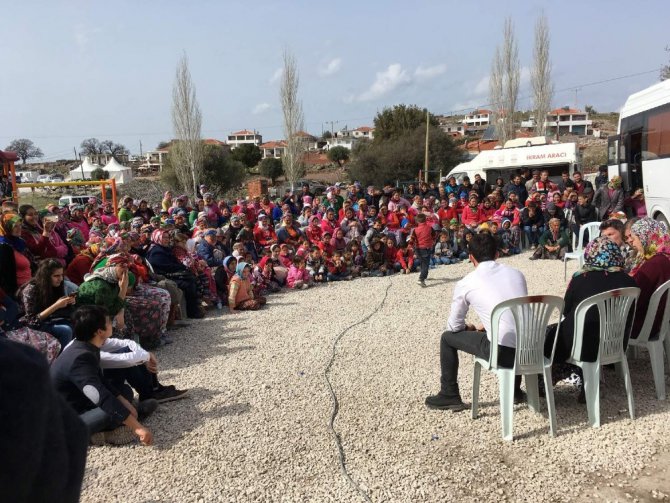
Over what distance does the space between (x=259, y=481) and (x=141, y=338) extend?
3232mm

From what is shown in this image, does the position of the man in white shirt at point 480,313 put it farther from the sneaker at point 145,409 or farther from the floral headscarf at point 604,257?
the sneaker at point 145,409

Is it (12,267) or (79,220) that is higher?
(79,220)

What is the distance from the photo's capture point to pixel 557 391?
423 cm

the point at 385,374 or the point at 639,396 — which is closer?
the point at 639,396

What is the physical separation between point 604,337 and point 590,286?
37cm

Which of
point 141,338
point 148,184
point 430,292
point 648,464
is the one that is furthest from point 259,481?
point 148,184

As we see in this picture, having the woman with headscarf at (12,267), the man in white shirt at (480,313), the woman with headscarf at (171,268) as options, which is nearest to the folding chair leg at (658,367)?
the man in white shirt at (480,313)

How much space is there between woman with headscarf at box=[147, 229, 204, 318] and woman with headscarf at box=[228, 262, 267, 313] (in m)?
0.52

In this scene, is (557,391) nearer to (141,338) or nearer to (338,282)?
(141,338)

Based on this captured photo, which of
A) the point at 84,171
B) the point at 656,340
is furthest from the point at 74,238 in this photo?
the point at 84,171

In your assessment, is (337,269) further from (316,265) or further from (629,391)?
(629,391)

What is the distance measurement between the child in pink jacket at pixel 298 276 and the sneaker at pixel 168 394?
486 cm

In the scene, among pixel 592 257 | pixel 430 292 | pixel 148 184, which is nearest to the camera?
pixel 592 257

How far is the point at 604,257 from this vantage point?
3.78 metres
